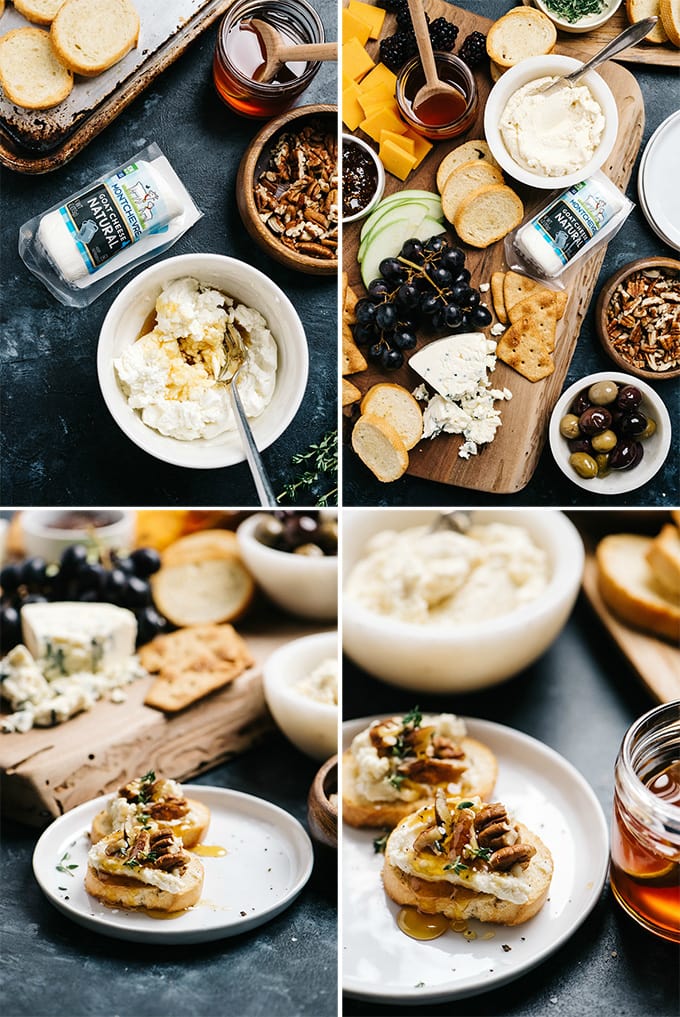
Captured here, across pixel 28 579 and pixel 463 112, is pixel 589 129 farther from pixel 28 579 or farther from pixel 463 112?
pixel 28 579

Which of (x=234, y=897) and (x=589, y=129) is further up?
(x=589, y=129)

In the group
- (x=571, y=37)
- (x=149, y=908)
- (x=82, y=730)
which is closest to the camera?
(x=149, y=908)

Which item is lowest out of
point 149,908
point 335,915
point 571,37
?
point 335,915

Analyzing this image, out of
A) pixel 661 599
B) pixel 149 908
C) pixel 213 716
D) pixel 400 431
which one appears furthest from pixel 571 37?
pixel 149 908

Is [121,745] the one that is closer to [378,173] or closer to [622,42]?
[378,173]

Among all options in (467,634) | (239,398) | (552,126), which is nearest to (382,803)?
(467,634)

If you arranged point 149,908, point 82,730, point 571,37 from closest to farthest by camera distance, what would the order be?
point 149,908, point 82,730, point 571,37

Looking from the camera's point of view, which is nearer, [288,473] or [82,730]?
[82,730]

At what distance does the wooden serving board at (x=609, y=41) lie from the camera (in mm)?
1674

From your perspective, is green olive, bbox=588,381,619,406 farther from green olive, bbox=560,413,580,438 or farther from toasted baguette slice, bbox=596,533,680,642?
toasted baguette slice, bbox=596,533,680,642

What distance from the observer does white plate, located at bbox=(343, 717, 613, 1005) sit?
4.45ft

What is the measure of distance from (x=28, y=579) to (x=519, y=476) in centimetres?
98

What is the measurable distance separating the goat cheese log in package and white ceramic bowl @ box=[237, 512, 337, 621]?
546 mm

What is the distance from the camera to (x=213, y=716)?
5.35ft
